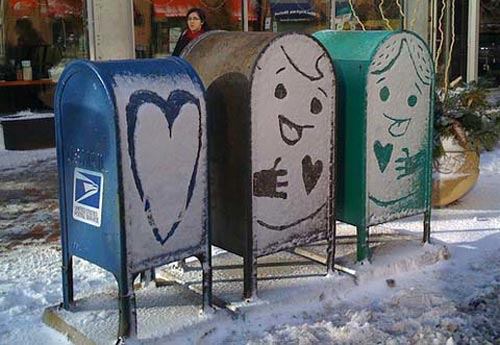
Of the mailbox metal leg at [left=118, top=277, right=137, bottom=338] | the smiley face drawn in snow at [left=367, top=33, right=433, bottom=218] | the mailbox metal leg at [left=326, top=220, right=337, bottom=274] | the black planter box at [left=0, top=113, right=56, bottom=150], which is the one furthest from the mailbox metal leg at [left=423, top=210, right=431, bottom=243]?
the black planter box at [left=0, top=113, right=56, bottom=150]

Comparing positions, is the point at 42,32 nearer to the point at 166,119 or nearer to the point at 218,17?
the point at 218,17

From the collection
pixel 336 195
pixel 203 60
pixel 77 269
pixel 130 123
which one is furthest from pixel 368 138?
pixel 77 269

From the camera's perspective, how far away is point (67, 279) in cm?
405

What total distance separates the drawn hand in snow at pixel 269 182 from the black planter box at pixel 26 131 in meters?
6.20

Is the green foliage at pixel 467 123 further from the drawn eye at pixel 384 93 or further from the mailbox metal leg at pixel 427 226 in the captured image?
the drawn eye at pixel 384 93

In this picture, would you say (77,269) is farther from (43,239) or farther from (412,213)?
(412,213)

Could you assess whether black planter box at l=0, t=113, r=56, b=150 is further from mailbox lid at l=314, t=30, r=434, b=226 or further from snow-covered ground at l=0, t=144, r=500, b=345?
mailbox lid at l=314, t=30, r=434, b=226

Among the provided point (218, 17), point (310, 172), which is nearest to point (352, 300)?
point (310, 172)

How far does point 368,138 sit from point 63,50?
6.34 m

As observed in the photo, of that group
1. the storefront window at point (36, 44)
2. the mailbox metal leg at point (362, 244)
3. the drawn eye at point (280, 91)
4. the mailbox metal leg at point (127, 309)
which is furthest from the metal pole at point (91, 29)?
the mailbox metal leg at point (127, 309)

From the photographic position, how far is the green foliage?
6375mm

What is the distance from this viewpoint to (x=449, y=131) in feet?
20.9

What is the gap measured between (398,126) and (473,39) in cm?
935

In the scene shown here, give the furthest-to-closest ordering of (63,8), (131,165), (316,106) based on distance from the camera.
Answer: (63,8)
(316,106)
(131,165)
